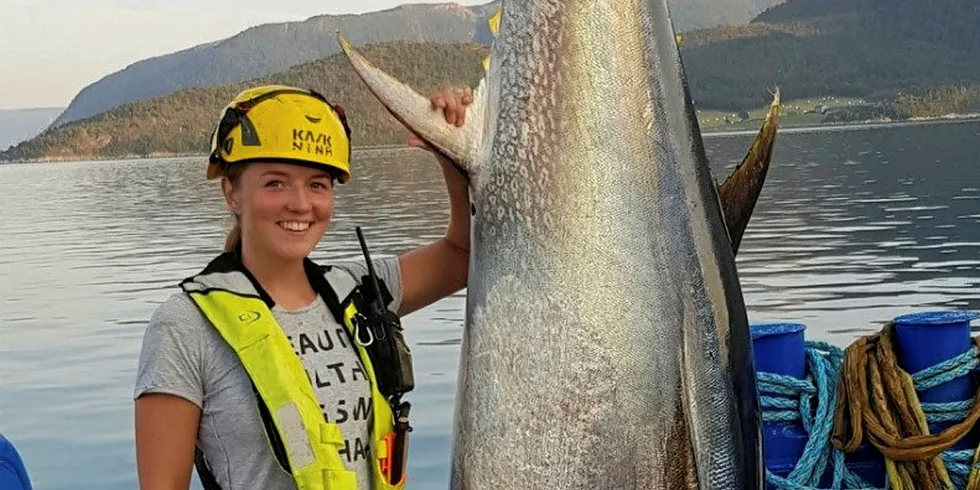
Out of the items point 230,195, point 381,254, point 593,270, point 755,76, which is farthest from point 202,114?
point 593,270

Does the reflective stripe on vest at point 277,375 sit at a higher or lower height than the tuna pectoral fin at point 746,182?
lower

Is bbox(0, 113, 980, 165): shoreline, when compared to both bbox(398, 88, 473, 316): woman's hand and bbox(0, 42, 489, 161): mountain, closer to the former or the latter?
bbox(0, 42, 489, 161): mountain

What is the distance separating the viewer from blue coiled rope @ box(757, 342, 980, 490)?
353 cm

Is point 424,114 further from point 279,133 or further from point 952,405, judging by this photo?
point 952,405

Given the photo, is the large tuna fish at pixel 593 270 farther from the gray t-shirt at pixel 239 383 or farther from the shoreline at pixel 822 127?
the shoreline at pixel 822 127

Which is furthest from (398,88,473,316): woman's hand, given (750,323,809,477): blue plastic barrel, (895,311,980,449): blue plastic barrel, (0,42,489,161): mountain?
(0,42,489,161): mountain

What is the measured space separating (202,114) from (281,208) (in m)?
130

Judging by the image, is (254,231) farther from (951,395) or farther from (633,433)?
(951,395)

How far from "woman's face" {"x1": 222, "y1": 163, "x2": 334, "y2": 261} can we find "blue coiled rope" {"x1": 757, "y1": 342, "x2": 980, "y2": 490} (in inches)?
68.3

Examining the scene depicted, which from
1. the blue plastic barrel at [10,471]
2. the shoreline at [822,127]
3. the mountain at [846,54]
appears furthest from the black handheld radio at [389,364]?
the mountain at [846,54]

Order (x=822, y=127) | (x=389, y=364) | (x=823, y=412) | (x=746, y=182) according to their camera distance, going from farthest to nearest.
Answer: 1. (x=822, y=127)
2. (x=823, y=412)
3. (x=389, y=364)
4. (x=746, y=182)

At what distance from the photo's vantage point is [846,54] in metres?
147

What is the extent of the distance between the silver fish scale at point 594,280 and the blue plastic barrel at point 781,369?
57.2 inches

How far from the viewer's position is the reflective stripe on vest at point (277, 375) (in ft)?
7.84
